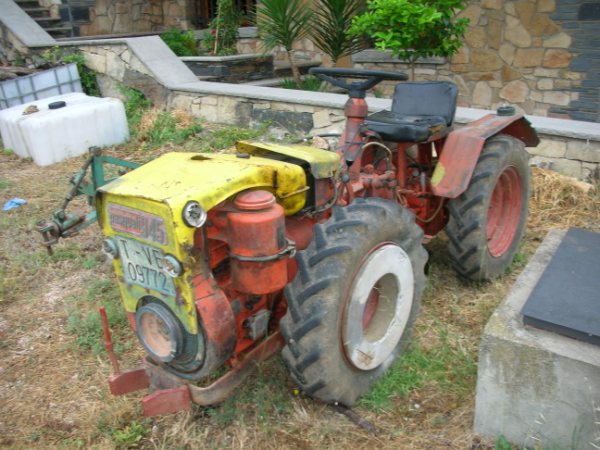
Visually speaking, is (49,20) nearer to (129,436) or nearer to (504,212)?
(504,212)

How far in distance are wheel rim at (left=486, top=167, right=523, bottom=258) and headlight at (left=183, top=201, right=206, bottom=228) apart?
7.12 ft

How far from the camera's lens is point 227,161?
2.28 metres

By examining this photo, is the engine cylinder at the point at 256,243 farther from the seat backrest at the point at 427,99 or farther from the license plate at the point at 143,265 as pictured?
the seat backrest at the point at 427,99

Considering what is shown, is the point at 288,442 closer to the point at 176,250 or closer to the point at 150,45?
the point at 176,250

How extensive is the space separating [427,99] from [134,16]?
9140 millimetres

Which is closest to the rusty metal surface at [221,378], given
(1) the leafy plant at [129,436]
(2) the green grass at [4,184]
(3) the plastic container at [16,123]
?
(1) the leafy plant at [129,436]

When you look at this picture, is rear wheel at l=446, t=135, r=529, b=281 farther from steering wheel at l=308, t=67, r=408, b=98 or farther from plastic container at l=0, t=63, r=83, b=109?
plastic container at l=0, t=63, r=83, b=109

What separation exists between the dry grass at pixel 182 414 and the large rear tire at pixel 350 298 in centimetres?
19

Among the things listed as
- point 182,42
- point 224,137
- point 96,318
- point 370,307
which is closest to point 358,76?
point 370,307

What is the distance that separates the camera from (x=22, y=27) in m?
8.38

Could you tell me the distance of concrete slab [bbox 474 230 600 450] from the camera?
2.03m

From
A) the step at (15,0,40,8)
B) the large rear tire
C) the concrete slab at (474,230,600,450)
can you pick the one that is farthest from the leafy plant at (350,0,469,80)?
the step at (15,0,40,8)

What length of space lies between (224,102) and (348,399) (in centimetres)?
456

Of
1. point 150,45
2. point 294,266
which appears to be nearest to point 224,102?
point 150,45
